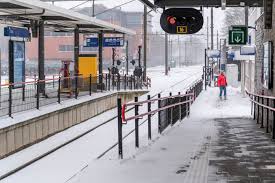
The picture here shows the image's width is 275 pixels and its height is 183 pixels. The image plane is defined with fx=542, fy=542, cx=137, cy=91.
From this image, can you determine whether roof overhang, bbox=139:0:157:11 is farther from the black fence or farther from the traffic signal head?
the black fence

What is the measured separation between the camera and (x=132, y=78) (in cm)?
3556

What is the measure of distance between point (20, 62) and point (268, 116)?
9819 millimetres

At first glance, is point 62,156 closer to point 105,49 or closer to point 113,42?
point 113,42

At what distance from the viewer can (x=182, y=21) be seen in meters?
12.4

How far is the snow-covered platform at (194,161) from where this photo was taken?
7.93m

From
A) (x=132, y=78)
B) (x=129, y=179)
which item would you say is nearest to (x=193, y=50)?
(x=132, y=78)

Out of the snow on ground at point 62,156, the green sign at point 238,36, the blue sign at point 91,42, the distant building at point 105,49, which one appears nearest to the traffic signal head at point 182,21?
the snow on ground at point 62,156

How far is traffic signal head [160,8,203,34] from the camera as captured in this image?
12.4 meters

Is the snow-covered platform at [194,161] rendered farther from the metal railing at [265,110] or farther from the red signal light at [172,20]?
the red signal light at [172,20]

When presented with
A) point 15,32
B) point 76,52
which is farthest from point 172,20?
point 76,52

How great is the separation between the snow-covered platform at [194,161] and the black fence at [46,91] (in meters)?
4.87

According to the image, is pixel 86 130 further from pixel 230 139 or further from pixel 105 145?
pixel 230 139

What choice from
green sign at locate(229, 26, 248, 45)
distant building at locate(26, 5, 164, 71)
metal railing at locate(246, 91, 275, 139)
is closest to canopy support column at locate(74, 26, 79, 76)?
green sign at locate(229, 26, 248, 45)

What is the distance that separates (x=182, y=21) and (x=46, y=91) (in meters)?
12.4
